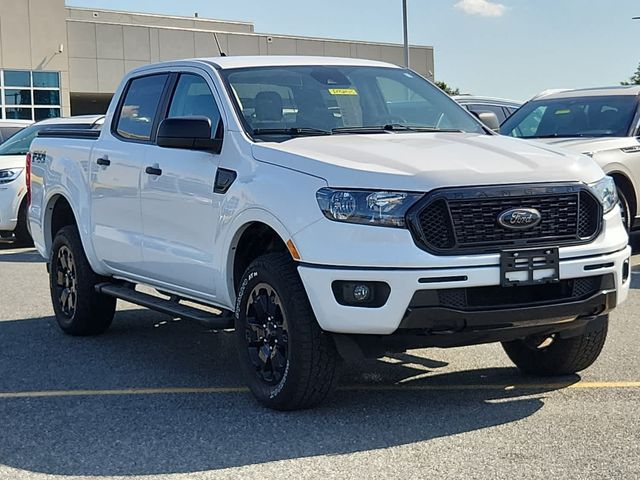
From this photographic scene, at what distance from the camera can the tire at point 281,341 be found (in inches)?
207

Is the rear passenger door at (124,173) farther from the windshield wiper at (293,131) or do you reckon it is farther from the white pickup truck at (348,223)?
the windshield wiper at (293,131)

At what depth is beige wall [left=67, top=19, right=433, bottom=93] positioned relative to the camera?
4712cm

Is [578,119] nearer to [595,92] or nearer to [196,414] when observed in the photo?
[595,92]

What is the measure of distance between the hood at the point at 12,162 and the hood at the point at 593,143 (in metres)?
7.59

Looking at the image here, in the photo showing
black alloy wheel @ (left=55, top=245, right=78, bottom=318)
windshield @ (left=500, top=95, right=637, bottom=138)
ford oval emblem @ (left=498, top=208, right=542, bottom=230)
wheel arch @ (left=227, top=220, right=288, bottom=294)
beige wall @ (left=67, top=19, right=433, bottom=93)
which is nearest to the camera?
ford oval emblem @ (left=498, top=208, right=542, bottom=230)

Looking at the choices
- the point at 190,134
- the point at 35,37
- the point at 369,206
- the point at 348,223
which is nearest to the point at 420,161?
the point at 369,206

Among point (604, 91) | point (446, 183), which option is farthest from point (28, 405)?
point (604, 91)

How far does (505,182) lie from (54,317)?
507cm

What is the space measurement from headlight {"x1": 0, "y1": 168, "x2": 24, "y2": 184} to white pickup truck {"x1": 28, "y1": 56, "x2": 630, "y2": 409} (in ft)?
26.5

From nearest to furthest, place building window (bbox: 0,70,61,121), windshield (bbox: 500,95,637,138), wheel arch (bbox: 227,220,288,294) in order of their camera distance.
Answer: wheel arch (bbox: 227,220,288,294) < windshield (bbox: 500,95,637,138) < building window (bbox: 0,70,61,121)

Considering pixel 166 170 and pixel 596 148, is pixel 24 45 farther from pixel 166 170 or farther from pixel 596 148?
pixel 166 170

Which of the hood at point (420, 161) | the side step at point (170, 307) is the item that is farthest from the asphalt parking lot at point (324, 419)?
the hood at point (420, 161)

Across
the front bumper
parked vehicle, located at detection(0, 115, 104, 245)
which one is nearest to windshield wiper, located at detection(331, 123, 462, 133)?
the front bumper

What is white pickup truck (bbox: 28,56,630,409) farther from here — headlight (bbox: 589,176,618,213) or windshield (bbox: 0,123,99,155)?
windshield (bbox: 0,123,99,155)
